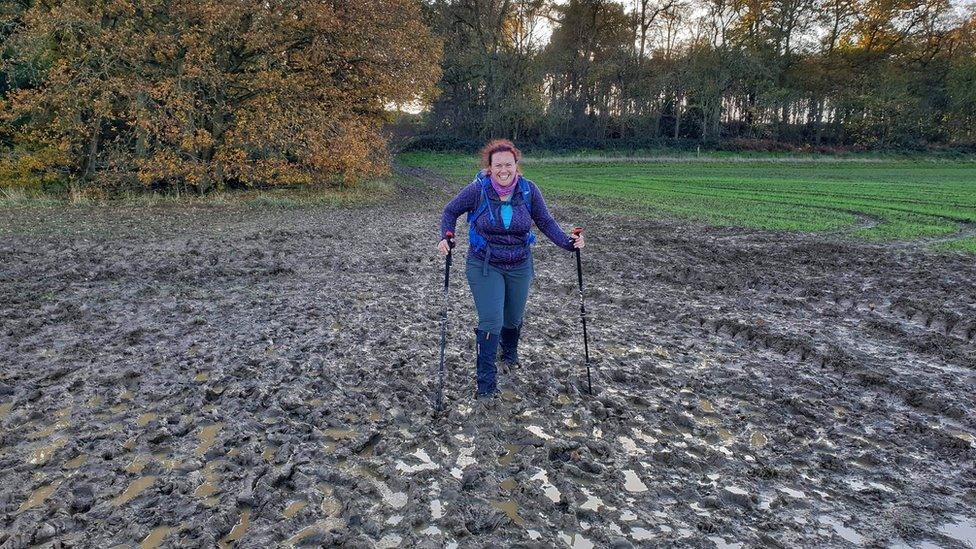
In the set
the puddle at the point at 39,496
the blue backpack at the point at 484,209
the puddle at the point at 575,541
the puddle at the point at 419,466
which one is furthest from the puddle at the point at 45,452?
the puddle at the point at 575,541

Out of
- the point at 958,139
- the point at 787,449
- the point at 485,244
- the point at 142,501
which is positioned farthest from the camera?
the point at 958,139

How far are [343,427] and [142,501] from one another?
1598 millimetres

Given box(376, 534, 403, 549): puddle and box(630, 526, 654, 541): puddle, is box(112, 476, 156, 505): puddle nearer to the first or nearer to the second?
box(376, 534, 403, 549): puddle

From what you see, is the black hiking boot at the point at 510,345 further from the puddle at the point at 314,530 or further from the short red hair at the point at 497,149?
the puddle at the point at 314,530

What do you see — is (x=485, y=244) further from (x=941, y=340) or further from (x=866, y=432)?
(x=941, y=340)

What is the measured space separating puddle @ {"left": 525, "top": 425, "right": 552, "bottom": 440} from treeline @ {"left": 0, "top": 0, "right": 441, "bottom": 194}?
20.2 meters

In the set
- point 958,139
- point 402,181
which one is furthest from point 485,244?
point 958,139

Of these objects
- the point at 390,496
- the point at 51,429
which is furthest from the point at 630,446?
the point at 51,429

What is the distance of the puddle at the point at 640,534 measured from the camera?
3900 mm

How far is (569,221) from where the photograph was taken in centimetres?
1941

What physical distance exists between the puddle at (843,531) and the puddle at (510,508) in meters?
1.94

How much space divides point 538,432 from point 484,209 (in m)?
2.03

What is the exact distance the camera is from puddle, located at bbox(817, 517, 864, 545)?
391cm

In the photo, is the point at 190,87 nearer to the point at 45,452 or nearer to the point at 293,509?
the point at 45,452
